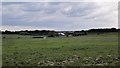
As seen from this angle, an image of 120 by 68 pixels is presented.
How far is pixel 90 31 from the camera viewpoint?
192 metres

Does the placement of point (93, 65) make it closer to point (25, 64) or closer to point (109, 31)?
point (25, 64)

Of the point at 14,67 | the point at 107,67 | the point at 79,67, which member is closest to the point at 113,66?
the point at 107,67

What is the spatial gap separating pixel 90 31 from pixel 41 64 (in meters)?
165

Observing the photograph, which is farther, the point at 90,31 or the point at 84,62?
the point at 90,31

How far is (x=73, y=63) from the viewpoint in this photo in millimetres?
27906

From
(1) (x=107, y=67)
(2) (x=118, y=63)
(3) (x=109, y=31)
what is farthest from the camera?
(3) (x=109, y=31)

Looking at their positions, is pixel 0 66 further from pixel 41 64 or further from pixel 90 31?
pixel 90 31

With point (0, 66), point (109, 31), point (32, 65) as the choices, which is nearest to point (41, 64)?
point (32, 65)

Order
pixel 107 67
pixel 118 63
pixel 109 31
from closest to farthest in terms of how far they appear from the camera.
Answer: pixel 107 67, pixel 118 63, pixel 109 31

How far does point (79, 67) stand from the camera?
1010 inches

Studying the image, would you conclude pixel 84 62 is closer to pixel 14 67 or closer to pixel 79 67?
pixel 79 67

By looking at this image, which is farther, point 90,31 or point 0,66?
point 90,31

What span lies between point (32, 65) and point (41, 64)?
3.34 feet

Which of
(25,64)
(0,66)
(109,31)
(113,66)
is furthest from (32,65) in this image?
(109,31)
